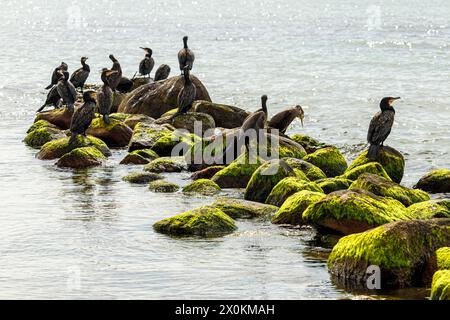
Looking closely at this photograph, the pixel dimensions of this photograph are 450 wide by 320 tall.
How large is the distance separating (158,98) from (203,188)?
10.8 meters

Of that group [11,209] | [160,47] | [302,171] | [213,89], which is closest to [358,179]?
[302,171]

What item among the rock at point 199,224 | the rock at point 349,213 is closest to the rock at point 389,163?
the rock at point 349,213

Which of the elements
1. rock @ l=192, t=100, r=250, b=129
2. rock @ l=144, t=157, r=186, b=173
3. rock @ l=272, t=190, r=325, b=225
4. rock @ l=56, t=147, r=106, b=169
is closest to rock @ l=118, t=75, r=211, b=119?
rock @ l=192, t=100, r=250, b=129

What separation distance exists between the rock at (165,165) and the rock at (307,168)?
3.45 metres

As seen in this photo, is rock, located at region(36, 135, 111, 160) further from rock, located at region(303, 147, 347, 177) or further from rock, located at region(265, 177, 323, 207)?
rock, located at region(265, 177, 323, 207)

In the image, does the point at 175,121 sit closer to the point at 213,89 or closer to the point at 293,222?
the point at 293,222

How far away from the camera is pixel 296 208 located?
17.8 metres

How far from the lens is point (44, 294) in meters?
13.7

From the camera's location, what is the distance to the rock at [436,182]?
2183 cm

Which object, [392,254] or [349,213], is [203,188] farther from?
[392,254]

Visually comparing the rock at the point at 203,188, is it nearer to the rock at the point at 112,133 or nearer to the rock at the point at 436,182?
the rock at the point at 436,182

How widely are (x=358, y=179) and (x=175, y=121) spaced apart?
33.1ft

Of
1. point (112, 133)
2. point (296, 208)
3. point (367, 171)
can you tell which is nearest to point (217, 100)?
point (112, 133)

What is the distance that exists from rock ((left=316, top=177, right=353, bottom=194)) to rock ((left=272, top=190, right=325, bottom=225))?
2.26 meters
